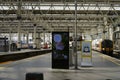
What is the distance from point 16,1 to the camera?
49562 millimetres

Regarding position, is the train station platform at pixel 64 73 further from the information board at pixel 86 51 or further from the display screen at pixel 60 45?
the information board at pixel 86 51

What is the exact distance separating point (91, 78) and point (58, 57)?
4.56 metres

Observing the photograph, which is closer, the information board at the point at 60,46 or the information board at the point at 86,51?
the information board at the point at 60,46

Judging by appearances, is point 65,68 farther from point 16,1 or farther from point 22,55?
point 16,1

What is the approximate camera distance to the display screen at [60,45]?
19.8 metres

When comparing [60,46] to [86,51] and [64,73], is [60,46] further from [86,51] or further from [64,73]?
[86,51]

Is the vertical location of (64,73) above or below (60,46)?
below

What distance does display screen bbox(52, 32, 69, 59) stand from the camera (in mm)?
19812

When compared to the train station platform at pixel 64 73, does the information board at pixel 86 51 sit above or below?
above

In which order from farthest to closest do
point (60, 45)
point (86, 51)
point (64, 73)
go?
point (86, 51) < point (60, 45) < point (64, 73)

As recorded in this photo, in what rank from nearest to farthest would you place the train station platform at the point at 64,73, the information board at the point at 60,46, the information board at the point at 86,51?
1. the train station platform at the point at 64,73
2. the information board at the point at 60,46
3. the information board at the point at 86,51

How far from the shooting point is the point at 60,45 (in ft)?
65.4

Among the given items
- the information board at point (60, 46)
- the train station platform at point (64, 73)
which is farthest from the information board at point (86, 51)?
the information board at point (60, 46)

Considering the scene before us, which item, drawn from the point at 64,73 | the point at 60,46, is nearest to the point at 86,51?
the point at 60,46
